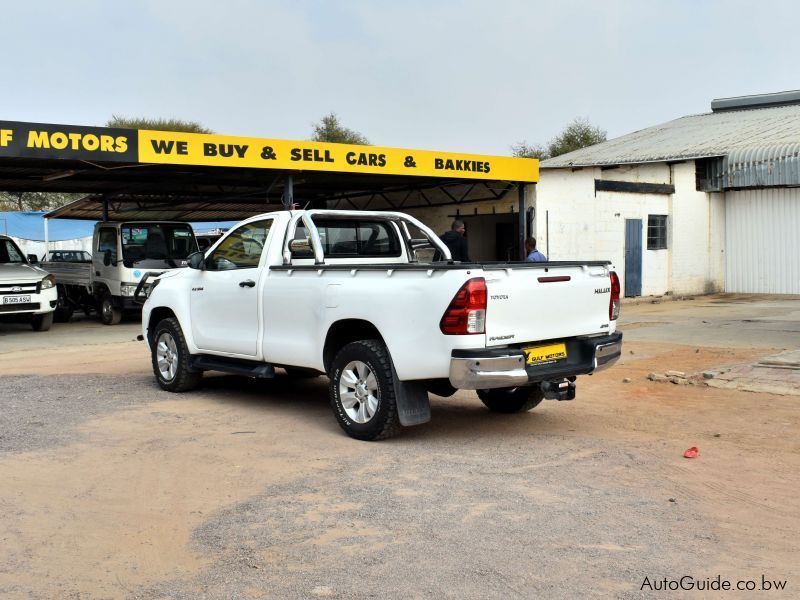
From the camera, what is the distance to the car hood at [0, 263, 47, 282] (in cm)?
1536

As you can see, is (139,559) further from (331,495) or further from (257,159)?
(257,159)

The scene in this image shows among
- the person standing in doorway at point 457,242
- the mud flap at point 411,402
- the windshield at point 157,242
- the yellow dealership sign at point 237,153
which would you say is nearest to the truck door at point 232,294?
the mud flap at point 411,402

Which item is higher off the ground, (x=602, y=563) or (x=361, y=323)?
(x=361, y=323)

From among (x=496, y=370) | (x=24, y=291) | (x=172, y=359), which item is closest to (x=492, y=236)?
(x=24, y=291)

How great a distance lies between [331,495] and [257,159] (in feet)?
42.2

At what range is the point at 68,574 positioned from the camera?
4141mm

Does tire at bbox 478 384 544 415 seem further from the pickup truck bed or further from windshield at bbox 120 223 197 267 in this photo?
the pickup truck bed

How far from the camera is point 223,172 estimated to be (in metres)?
20.0

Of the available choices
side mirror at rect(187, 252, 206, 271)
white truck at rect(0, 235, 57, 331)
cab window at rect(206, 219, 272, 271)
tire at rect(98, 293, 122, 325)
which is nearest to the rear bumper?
cab window at rect(206, 219, 272, 271)

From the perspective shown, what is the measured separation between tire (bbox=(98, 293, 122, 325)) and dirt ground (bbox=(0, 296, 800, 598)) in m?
8.92

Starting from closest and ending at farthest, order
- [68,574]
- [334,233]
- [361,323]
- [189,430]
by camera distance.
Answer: [68,574]
[361,323]
[189,430]
[334,233]

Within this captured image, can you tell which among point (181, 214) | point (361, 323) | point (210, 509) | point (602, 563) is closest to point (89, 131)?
point (361, 323)

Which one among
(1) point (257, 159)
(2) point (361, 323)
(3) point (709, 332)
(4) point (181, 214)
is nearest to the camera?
(2) point (361, 323)

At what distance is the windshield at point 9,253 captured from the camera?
1658cm
